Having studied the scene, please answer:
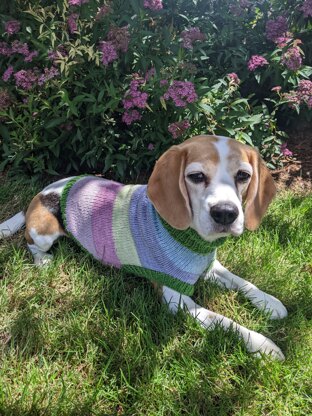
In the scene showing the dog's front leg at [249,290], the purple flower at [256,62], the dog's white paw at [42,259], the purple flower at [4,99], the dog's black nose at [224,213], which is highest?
the purple flower at [256,62]

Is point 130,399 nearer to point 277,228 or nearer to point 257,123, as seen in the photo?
point 277,228

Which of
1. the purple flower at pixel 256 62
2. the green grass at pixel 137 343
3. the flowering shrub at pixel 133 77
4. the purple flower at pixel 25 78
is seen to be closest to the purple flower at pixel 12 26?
the flowering shrub at pixel 133 77

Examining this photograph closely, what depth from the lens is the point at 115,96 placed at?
328cm

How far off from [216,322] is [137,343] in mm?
482

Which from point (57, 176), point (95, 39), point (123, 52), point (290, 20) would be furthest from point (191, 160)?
point (290, 20)

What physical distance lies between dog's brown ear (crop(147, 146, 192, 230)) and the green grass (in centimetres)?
63

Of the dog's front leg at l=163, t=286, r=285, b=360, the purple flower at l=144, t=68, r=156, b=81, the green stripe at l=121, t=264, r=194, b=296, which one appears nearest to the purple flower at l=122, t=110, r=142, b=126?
the purple flower at l=144, t=68, r=156, b=81

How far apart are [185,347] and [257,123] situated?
89.9 inches

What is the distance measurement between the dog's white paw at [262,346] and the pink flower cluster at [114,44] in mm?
2138

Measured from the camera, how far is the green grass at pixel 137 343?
7.03 feet

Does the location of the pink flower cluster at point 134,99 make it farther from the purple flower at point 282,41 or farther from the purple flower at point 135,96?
the purple flower at point 282,41

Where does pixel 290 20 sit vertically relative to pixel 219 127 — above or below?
above

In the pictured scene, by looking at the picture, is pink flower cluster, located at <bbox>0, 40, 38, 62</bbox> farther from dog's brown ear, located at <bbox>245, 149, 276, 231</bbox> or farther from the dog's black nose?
the dog's black nose

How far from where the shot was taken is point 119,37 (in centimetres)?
312
